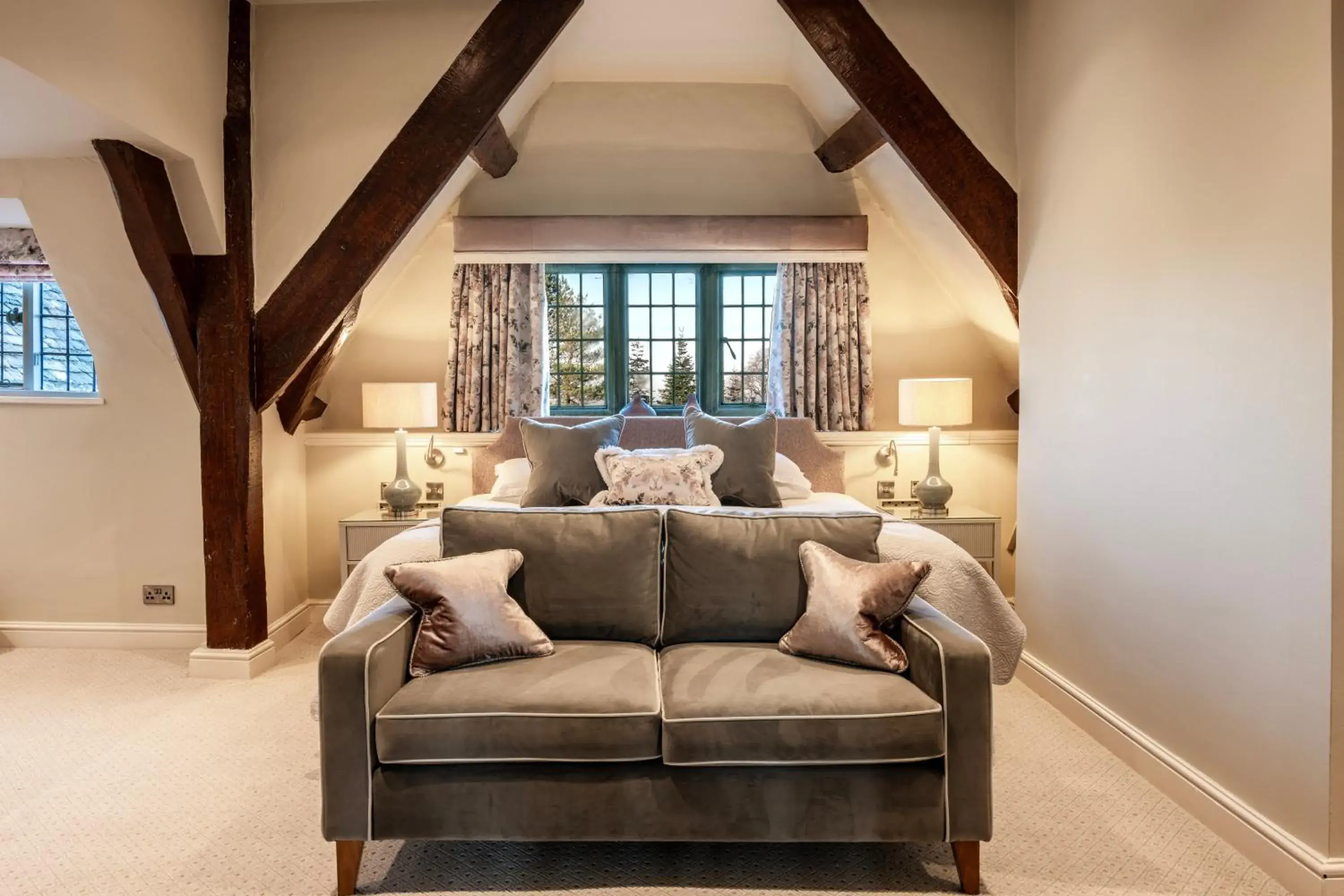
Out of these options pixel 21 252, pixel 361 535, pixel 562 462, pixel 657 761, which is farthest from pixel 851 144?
pixel 21 252

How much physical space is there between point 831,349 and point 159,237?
3.28 meters

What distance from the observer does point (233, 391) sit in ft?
11.7

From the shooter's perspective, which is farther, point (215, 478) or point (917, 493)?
point (917, 493)

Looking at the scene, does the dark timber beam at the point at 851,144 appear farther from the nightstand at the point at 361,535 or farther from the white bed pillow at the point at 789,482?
the nightstand at the point at 361,535

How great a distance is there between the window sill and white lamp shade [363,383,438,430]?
1180mm

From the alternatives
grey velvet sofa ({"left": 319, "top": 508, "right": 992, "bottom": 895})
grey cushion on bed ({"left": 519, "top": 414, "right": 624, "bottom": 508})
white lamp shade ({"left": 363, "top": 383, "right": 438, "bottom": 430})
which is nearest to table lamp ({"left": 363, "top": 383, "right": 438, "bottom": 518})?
white lamp shade ({"left": 363, "top": 383, "right": 438, "bottom": 430})

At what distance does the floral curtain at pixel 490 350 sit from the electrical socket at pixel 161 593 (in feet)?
5.16

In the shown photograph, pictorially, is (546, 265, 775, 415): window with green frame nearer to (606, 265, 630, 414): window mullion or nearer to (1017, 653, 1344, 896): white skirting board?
(606, 265, 630, 414): window mullion

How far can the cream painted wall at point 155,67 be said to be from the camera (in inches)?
100

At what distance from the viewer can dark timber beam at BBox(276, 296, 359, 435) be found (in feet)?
13.4

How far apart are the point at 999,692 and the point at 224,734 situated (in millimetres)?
2969

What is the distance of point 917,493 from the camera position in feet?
A: 14.2

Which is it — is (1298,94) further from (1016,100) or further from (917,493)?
(917,493)

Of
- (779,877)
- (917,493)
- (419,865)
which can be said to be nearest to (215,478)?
(419,865)
